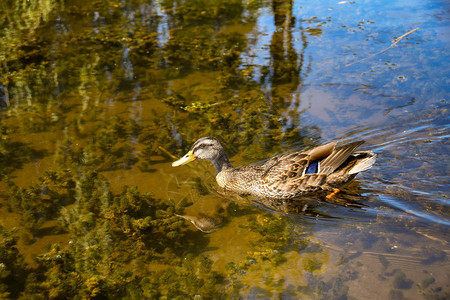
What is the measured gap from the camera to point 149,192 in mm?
6160

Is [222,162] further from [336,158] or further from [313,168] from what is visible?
[336,158]

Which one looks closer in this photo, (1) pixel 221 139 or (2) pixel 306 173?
(2) pixel 306 173

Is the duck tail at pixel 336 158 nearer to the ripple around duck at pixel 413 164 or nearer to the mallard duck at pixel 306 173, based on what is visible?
the mallard duck at pixel 306 173

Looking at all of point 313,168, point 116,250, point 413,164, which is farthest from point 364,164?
point 116,250

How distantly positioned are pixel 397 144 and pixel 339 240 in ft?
8.04

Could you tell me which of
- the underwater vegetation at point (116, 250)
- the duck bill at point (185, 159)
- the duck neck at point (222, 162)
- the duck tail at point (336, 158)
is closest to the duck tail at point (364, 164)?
the duck tail at point (336, 158)

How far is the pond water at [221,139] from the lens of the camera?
4723mm

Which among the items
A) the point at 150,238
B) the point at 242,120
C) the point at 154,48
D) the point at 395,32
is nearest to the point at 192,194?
the point at 150,238

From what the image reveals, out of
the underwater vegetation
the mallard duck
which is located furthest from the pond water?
the mallard duck

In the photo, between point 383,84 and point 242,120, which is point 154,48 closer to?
point 242,120

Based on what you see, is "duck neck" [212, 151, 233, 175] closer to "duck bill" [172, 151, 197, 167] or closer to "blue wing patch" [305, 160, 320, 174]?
"duck bill" [172, 151, 197, 167]

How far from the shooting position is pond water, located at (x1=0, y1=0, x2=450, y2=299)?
4.72m

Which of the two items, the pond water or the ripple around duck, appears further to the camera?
the ripple around duck

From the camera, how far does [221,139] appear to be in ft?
24.2
